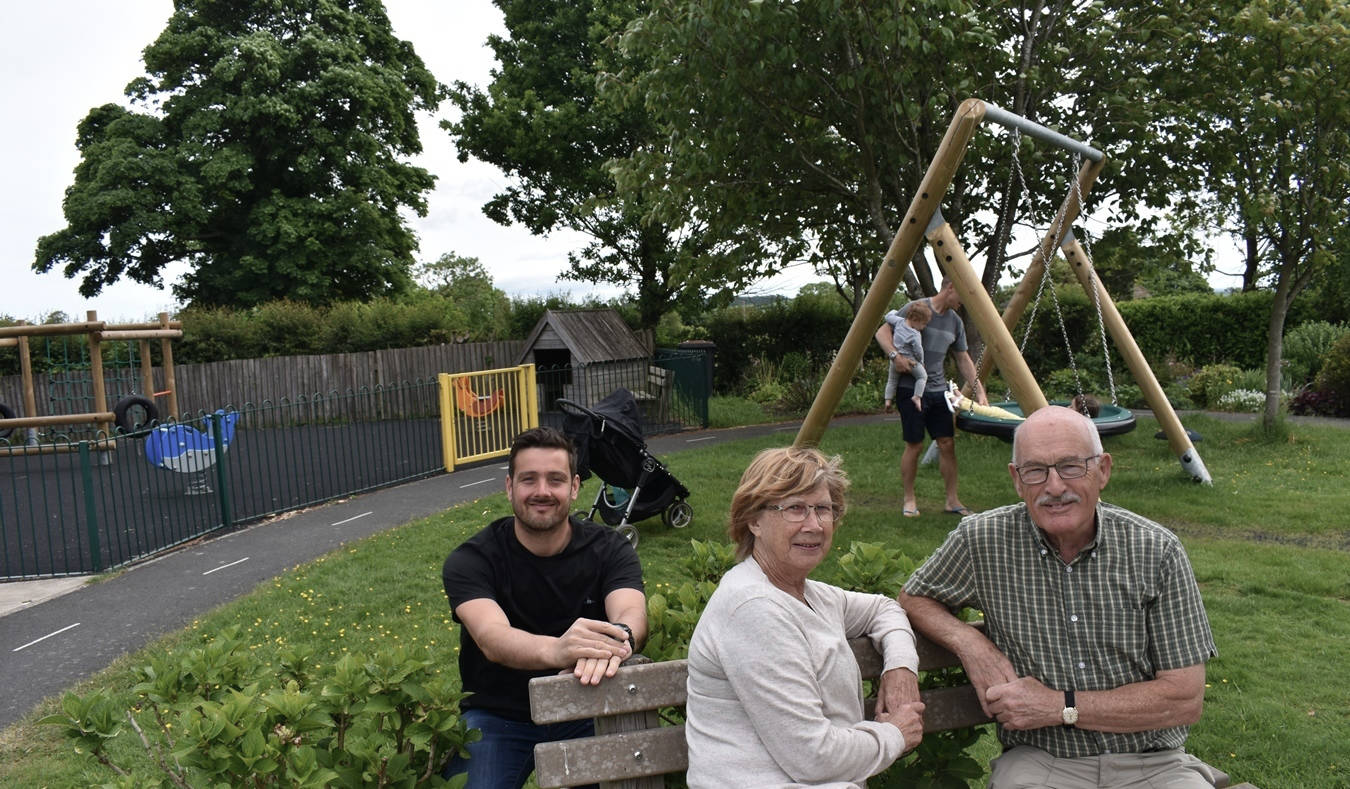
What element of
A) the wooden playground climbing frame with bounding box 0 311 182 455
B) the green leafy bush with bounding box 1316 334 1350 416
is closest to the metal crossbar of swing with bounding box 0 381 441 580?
the wooden playground climbing frame with bounding box 0 311 182 455

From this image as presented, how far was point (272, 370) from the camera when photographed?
20.9 m

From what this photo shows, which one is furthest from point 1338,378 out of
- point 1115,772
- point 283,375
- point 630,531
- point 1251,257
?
point 283,375

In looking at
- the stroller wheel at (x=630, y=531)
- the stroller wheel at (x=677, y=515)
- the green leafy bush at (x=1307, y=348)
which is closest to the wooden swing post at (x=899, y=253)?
the stroller wheel at (x=677, y=515)

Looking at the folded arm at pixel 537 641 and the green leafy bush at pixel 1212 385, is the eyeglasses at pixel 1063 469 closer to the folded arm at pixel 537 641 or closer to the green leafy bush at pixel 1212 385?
the folded arm at pixel 537 641

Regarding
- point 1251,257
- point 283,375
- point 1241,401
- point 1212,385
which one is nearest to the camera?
point 1251,257

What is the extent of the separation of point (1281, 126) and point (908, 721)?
1259 centimetres

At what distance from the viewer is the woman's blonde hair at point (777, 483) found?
8.66 ft

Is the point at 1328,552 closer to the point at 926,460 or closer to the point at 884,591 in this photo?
the point at 926,460

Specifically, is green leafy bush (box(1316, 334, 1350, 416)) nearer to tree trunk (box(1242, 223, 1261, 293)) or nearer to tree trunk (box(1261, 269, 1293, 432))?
tree trunk (box(1242, 223, 1261, 293))

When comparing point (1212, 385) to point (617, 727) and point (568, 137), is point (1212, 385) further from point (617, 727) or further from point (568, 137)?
point (617, 727)

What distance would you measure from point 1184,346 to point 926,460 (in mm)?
12946

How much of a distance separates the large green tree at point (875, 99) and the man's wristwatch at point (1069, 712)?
30.4 feet

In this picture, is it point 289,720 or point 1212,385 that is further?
point 1212,385

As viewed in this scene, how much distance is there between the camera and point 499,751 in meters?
3.05
